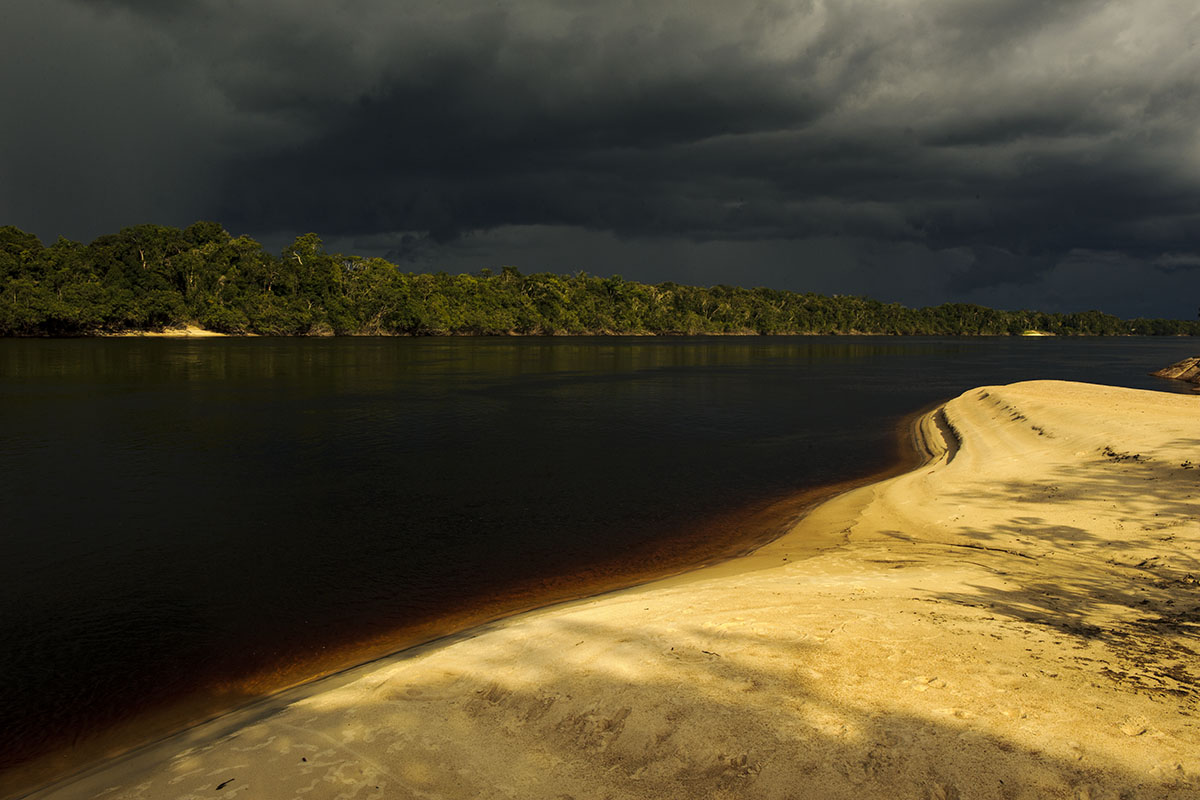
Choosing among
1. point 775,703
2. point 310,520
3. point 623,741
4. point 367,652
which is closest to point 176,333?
point 310,520

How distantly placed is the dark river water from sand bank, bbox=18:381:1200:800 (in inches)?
89.5

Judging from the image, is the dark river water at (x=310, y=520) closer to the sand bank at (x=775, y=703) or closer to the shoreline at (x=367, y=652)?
the shoreline at (x=367, y=652)

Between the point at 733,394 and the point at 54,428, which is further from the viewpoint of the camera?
the point at 733,394

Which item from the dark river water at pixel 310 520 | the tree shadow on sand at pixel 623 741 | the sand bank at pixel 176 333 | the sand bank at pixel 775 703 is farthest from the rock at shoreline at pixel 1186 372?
the sand bank at pixel 176 333

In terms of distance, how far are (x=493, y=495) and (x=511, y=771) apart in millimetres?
15134

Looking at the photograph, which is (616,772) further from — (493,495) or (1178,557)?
(493,495)

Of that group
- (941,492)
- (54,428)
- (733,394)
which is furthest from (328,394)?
(941,492)

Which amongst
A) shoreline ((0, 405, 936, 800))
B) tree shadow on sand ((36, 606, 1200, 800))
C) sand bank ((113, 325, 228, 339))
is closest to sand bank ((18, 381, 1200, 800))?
tree shadow on sand ((36, 606, 1200, 800))

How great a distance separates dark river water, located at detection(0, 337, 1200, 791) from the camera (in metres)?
9.91

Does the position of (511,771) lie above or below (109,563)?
above

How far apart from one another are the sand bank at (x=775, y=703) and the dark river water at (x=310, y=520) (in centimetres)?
227

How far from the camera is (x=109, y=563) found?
14.0 metres

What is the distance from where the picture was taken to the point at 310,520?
1752cm

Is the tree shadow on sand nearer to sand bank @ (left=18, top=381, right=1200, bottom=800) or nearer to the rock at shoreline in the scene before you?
sand bank @ (left=18, top=381, right=1200, bottom=800)
